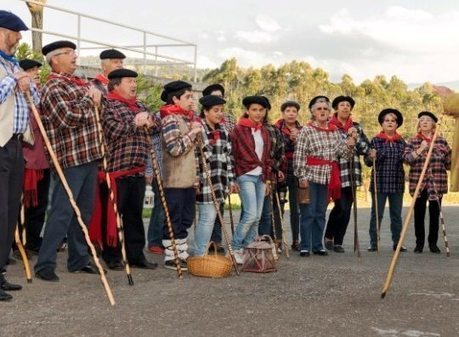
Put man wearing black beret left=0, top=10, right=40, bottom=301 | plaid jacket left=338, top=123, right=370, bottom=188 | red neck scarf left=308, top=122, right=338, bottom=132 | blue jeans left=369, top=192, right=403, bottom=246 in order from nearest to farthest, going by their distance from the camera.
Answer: man wearing black beret left=0, top=10, right=40, bottom=301, red neck scarf left=308, top=122, right=338, bottom=132, plaid jacket left=338, top=123, right=370, bottom=188, blue jeans left=369, top=192, right=403, bottom=246

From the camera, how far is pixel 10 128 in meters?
5.80

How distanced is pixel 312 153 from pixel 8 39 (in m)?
4.03

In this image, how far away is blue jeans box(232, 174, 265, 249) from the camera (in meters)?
7.91

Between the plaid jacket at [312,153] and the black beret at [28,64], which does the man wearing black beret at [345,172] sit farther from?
the black beret at [28,64]

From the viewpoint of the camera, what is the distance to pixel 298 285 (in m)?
6.66

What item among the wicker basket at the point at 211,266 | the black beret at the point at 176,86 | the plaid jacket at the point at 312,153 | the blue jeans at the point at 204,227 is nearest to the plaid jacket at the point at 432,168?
the plaid jacket at the point at 312,153

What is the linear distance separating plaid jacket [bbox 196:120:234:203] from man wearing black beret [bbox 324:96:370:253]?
6.52 ft

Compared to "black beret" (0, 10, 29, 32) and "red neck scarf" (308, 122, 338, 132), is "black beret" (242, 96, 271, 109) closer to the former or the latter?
"red neck scarf" (308, 122, 338, 132)

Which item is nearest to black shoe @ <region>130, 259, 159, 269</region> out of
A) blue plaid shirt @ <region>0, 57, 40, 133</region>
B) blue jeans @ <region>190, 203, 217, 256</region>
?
blue jeans @ <region>190, 203, 217, 256</region>

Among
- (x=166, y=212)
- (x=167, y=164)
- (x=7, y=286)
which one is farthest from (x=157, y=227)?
(x=7, y=286)

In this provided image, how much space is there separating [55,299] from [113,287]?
25.4 inches

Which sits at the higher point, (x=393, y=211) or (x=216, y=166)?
(x=216, y=166)

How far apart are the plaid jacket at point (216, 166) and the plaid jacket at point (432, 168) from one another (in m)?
2.72

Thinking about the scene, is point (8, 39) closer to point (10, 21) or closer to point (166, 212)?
point (10, 21)
